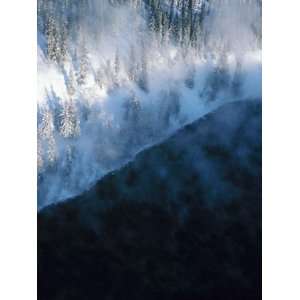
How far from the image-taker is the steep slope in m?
2.23

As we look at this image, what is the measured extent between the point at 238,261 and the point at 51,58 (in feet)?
4.45

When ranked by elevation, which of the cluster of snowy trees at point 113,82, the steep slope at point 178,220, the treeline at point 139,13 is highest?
the treeline at point 139,13

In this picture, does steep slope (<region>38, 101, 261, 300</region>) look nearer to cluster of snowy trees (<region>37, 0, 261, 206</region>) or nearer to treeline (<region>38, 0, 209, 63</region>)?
cluster of snowy trees (<region>37, 0, 261, 206</region>)

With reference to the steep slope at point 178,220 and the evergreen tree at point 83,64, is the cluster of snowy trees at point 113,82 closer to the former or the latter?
the evergreen tree at point 83,64

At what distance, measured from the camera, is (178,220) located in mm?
2242

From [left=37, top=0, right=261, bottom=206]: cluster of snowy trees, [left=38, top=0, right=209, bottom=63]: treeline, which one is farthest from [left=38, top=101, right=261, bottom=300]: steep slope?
[left=38, top=0, right=209, bottom=63]: treeline

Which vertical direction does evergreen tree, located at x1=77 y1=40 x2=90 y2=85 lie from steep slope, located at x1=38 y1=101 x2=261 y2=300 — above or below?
above

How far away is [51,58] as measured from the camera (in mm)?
2250

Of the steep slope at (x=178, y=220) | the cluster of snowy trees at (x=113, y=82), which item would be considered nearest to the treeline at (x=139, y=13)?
the cluster of snowy trees at (x=113, y=82)

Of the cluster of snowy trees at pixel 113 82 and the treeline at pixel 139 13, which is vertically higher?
the treeline at pixel 139 13

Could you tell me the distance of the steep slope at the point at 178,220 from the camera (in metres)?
2.23

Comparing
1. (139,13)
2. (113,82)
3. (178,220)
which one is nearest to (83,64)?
(113,82)
